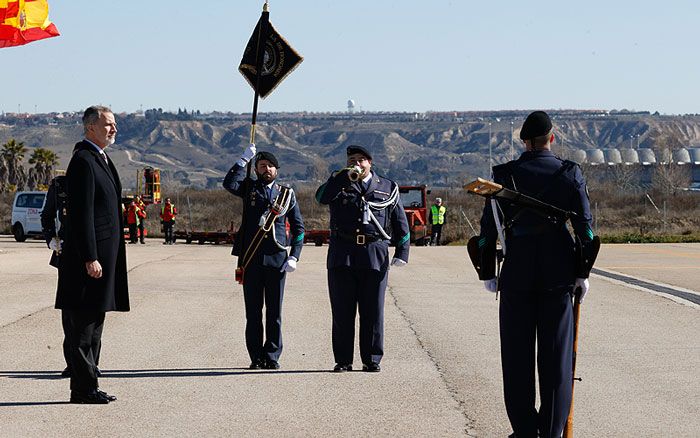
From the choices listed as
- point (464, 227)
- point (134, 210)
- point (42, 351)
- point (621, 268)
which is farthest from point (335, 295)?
point (464, 227)

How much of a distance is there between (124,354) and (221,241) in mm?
32347

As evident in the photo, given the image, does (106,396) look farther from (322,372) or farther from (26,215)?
(26,215)

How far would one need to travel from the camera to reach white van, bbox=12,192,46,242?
46.1m

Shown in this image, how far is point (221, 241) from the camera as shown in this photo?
44.5m

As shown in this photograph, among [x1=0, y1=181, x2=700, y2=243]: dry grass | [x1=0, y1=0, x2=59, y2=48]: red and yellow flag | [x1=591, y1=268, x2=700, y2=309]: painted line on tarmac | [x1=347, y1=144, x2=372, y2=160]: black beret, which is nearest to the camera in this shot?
[x1=347, y1=144, x2=372, y2=160]: black beret

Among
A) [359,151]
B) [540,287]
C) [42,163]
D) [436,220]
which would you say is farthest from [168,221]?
[42,163]

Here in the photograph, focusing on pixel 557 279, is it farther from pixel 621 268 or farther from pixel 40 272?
pixel 621 268

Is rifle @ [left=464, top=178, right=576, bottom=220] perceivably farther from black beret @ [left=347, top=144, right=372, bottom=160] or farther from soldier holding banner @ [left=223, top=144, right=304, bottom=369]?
soldier holding banner @ [left=223, top=144, right=304, bottom=369]

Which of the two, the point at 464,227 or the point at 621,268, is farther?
the point at 464,227

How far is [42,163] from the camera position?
108 m

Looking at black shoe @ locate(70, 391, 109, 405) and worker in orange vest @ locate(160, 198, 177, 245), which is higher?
black shoe @ locate(70, 391, 109, 405)

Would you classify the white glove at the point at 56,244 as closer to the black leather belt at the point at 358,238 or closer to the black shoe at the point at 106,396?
the black shoe at the point at 106,396

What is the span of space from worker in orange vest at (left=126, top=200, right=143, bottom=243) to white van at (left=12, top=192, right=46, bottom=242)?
3434mm

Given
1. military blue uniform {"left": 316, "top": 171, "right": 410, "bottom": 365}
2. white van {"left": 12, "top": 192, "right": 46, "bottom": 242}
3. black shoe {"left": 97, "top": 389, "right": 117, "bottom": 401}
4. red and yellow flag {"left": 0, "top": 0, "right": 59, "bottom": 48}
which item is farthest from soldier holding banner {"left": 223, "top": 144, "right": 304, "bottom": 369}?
white van {"left": 12, "top": 192, "right": 46, "bottom": 242}
